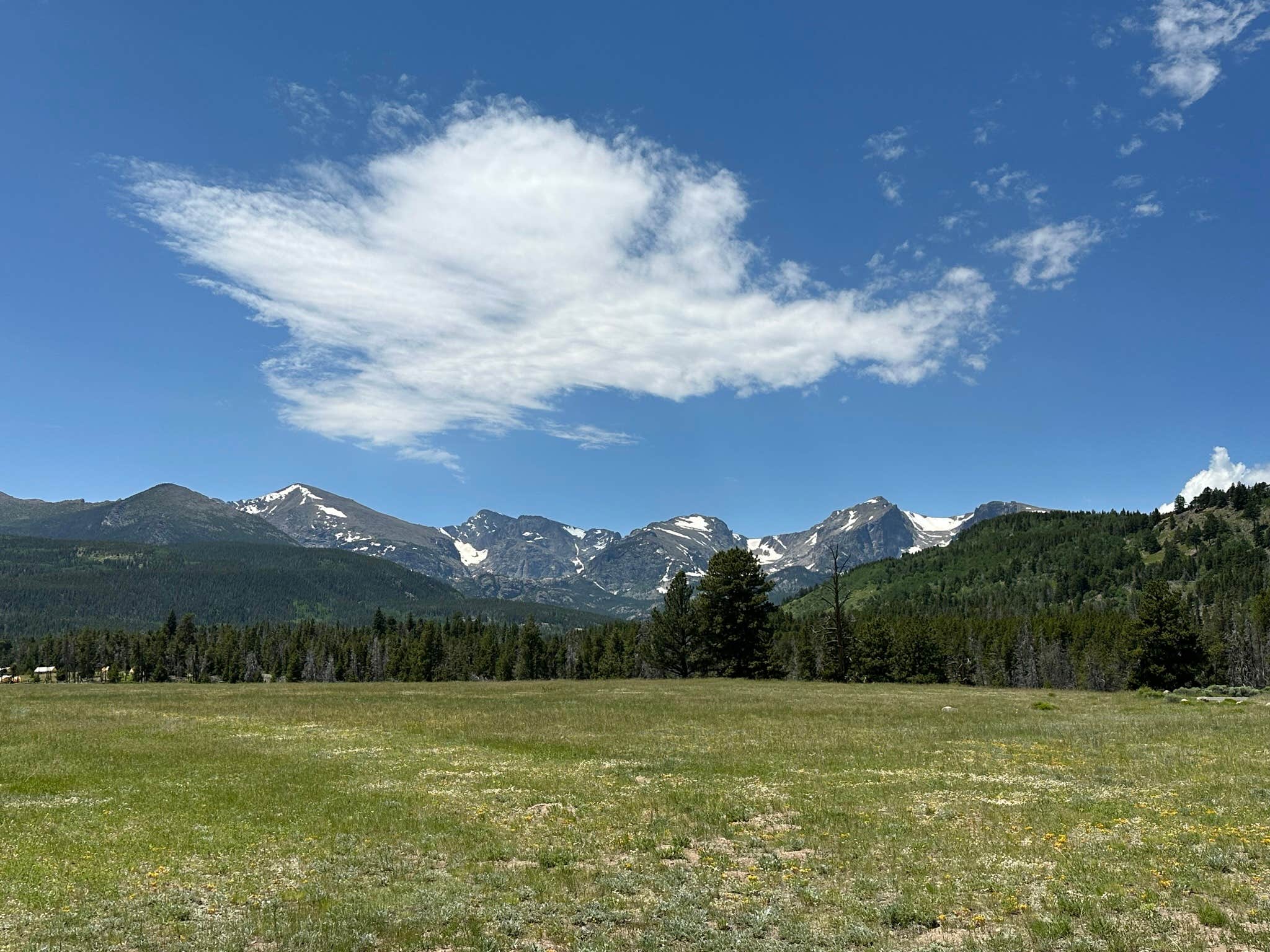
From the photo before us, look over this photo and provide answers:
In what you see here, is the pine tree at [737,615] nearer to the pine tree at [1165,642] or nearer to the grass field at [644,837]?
the grass field at [644,837]

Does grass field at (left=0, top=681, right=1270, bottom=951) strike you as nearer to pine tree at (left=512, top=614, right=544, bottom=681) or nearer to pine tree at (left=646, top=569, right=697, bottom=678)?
pine tree at (left=646, top=569, right=697, bottom=678)

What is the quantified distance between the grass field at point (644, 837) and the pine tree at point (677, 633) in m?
65.6

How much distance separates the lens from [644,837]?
63.9 ft

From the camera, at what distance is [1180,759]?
Answer: 2709 centimetres

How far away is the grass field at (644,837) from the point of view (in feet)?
44.4

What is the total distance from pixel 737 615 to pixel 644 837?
69.9 meters

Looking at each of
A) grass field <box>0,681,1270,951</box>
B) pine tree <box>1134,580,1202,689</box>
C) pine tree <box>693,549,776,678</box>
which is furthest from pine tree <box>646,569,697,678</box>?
grass field <box>0,681,1270,951</box>

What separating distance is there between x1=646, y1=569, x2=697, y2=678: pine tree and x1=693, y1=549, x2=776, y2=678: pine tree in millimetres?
12332

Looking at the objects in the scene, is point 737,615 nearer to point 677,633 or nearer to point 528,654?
point 677,633

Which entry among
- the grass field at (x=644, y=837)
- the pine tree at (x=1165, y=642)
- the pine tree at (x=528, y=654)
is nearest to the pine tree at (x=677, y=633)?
the pine tree at (x=1165, y=642)

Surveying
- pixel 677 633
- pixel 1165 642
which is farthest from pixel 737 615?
pixel 1165 642

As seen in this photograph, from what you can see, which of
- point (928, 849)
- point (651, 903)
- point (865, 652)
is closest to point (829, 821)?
point (928, 849)

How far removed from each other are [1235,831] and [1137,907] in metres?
6.94

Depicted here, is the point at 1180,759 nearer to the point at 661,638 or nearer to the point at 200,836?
the point at 200,836
